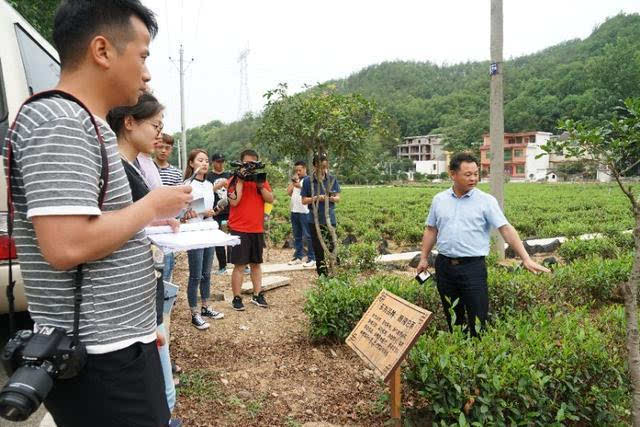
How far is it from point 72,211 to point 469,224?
315 cm

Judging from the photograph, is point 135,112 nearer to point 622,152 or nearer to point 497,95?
point 622,152

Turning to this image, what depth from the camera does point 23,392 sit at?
105 cm

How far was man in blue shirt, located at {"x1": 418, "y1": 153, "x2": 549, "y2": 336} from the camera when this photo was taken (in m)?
3.65

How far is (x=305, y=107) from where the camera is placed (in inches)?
214

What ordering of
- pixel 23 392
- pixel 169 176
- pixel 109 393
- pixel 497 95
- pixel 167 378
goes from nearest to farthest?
pixel 23 392, pixel 109 393, pixel 167 378, pixel 169 176, pixel 497 95

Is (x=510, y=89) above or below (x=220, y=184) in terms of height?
above

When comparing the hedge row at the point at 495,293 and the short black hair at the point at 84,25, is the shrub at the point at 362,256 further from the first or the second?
the short black hair at the point at 84,25

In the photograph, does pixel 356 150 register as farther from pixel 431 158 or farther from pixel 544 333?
pixel 431 158

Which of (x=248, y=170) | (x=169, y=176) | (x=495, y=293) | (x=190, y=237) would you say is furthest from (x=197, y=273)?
(x=495, y=293)

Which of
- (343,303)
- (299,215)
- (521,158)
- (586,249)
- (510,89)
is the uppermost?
(510,89)

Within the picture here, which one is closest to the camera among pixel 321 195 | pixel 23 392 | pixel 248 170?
pixel 23 392

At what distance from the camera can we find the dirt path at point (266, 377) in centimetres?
297

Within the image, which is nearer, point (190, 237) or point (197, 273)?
point (190, 237)

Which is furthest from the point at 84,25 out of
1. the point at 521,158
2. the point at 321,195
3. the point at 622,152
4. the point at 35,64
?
the point at 521,158
